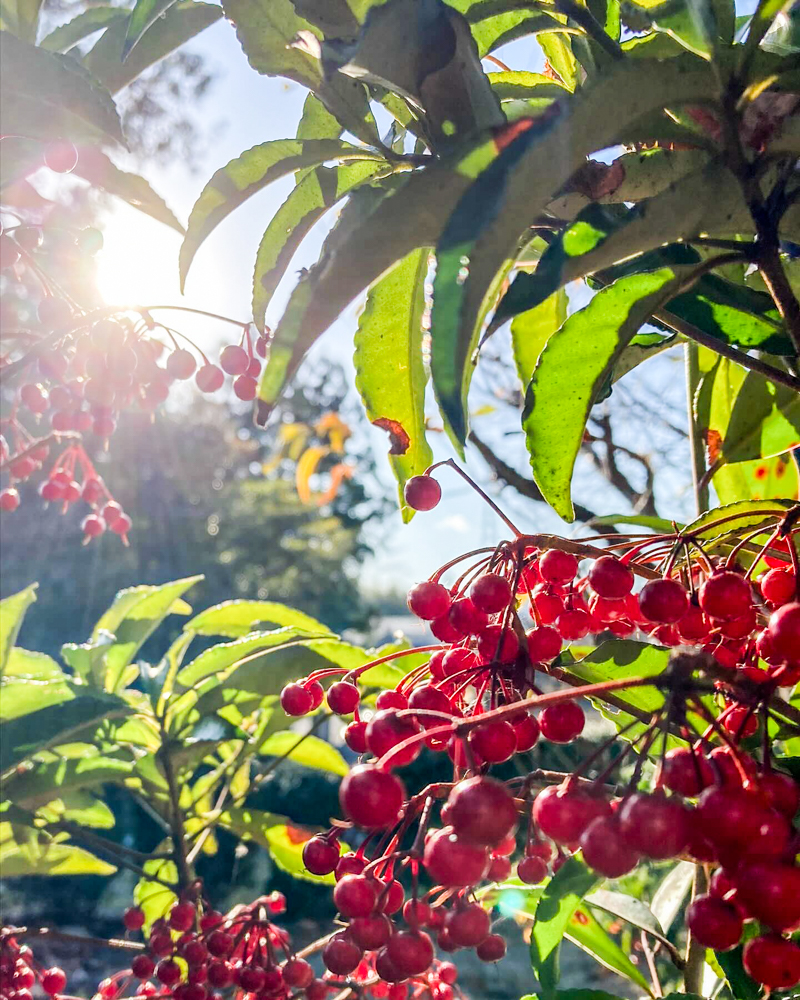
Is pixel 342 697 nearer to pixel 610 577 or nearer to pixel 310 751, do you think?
pixel 610 577

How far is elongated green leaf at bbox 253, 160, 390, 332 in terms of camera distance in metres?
0.69

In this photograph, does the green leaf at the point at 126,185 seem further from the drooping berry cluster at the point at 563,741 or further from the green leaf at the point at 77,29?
the drooping berry cluster at the point at 563,741

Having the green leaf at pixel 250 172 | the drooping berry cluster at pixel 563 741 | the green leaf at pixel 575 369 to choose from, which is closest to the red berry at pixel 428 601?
the drooping berry cluster at pixel 563 741

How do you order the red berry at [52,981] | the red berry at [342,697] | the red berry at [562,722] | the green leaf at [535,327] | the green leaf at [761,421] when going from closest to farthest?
1. the red berry at [562,722]
2. the red berry at [342,697]
3. the green leaf at [761,421]
4. the green leaf at [535,327]
5. the red berry at [52,981]

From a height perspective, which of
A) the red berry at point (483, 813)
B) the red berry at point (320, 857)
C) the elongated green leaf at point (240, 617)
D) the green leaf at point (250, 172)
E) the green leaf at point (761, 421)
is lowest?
the red berry at point (483, 813)

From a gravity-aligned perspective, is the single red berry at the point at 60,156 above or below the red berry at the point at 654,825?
above

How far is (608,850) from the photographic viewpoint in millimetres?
361

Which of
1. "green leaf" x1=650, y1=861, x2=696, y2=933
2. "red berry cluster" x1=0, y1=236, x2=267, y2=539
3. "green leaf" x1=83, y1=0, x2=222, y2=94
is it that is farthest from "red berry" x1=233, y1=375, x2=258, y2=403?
"green leaf" x1=650, y1=861, x2=696, y2=933

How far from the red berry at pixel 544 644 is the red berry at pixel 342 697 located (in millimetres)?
170

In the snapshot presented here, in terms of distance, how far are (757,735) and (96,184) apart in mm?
911

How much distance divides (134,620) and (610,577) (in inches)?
42.1

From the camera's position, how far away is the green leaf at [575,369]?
553mm

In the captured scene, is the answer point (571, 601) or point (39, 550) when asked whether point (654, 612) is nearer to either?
point (571, 601)

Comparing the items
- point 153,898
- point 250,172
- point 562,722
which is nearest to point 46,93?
point 250,172
